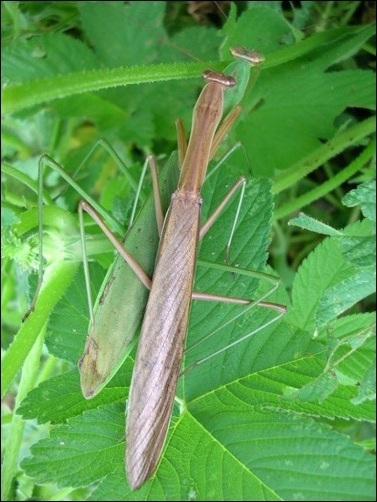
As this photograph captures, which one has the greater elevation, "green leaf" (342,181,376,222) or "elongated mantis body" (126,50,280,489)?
"green leaf" (342,181,376,222)

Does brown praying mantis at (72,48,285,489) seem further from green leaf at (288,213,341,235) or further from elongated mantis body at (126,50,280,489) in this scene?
green leaf at (288,213,341,235)

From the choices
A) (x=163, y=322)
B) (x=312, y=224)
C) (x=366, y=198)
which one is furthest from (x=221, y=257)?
(x=366, y=198)

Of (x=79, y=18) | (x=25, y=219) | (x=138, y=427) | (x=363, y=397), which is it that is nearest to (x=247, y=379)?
(x=138, y=427)

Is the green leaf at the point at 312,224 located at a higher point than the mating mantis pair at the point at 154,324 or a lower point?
higher

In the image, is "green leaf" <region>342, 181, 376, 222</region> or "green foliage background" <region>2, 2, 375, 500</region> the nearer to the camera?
"green leaf" <region>342, 181, 376, 222</region>

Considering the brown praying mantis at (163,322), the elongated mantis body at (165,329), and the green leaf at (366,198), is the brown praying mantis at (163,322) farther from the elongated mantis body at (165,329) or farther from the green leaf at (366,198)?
the green leaf at (366,198)

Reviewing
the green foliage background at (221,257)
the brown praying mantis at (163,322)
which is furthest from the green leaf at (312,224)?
the brown praying mantis at (163,322)

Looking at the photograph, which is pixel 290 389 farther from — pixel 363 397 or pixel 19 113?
pixel 19 113

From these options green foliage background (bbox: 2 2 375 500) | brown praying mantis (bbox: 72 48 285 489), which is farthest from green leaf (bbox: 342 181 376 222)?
brown praying mantis (bbox: 72 48 285 489)
